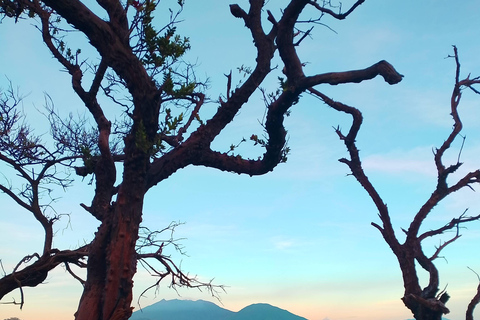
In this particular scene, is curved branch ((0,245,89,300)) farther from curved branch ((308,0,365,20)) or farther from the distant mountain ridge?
the distant mountain ridge

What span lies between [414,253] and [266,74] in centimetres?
433

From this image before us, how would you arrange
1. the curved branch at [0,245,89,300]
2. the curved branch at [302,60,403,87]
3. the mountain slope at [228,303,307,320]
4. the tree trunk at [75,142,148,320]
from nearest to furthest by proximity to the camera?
the tree trunk at [75,142,148,320] → the curved branch at [302,60,403,87] → the curved branch at [0,245,89,300] → the mountain slope at [228,303,307,320]

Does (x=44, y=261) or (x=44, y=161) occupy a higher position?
(x=44, y=161)

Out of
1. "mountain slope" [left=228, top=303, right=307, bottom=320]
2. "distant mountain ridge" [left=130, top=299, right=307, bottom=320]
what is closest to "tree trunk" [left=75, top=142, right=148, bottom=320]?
"distant mountain ridge" [left=130, top=299, right=307, bottom=320]

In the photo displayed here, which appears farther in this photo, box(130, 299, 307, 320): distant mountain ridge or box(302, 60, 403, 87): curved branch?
box(130, 299, 307, 320): distant mountain ridge

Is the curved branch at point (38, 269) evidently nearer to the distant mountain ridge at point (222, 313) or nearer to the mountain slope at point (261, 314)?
the distant mountain ridge at point (222, 313)

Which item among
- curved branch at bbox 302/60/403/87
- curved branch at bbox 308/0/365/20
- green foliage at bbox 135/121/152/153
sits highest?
curved branch at bbox 308/0/365/20

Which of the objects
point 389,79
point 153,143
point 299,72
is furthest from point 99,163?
point 389,79

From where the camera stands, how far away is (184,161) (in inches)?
275

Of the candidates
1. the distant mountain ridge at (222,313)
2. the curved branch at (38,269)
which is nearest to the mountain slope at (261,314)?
the distant mountain ridge at (222,313)

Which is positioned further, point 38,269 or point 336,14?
point 38,269

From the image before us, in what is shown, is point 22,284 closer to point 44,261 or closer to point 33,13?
point 44,261

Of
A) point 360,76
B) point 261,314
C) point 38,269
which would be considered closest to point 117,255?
point 38,269

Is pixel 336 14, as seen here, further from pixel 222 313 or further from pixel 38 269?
pixel 222 313
